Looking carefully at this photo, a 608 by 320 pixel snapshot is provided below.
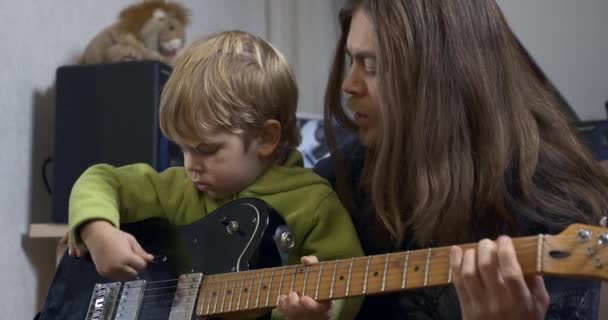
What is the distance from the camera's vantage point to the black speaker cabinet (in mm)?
1776

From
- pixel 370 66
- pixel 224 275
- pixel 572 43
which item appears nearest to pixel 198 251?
pixel 224 275

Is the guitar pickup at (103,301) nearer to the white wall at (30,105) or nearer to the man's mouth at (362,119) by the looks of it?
the man's mouth at (362,119)

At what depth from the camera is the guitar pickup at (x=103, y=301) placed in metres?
1.14

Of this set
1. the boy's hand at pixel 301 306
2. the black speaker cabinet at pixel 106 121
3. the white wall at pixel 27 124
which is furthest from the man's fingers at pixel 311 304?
the white wall at pixel 27 124

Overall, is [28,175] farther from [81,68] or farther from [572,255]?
[572,255]

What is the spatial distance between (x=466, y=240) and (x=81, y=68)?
1.08 metres

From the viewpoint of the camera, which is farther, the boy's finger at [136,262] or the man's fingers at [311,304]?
the boy's finger at [136,262]

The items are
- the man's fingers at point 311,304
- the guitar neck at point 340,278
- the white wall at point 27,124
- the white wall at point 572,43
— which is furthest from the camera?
the white wall at point 572,43

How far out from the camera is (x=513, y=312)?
0.84 meters

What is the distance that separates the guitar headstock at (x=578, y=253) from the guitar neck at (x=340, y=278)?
0.01 meters

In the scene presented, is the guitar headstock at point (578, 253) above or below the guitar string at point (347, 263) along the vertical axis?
above

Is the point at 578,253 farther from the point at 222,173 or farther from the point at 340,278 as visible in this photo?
the point at 222,173

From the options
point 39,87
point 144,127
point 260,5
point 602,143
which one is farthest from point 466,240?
point 260,5

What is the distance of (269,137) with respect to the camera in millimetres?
1229
